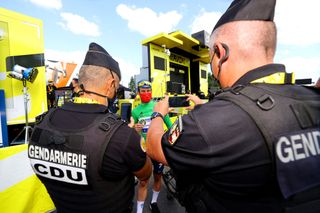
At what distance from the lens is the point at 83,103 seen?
158cm

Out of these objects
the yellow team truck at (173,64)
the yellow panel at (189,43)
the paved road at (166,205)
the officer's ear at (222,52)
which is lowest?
the paved road at (166,205)

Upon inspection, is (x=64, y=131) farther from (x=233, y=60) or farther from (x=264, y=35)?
(x=264, y=35)

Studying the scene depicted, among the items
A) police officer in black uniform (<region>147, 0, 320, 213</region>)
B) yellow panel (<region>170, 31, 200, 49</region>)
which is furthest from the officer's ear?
yellow panel (<region>170, 31, 200, 49</region>)

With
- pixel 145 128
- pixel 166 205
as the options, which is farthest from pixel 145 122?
pixel 166 205

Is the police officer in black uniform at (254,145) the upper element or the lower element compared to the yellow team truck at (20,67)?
lower

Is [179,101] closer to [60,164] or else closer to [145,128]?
[60,164]

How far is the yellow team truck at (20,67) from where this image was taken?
3.84m

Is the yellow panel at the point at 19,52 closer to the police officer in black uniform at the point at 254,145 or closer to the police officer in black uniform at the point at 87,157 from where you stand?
the police officer in black uniform at the point at 87,157

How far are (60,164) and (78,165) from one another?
152 mm

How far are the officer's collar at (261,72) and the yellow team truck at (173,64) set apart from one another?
3.11 metres

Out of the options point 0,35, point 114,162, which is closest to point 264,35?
point 114,162

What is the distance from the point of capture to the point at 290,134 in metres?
0.89

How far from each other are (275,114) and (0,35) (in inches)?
182

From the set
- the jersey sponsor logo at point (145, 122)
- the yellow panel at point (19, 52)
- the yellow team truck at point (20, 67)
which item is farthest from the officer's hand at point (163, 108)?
the yellow panel at point (19, 52)
